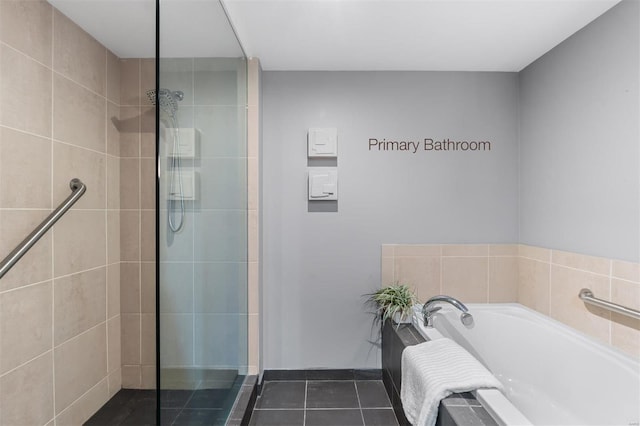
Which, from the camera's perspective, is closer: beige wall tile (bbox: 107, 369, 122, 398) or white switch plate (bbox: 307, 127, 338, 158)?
beige wall tile (bbox: 107, 369, 122, 398)

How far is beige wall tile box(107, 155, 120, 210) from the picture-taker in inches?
85.2

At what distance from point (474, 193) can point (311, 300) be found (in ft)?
4.73

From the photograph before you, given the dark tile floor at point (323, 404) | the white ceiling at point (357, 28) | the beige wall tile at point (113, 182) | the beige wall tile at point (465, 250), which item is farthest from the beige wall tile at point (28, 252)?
the beige wall tile at point (465, 250)

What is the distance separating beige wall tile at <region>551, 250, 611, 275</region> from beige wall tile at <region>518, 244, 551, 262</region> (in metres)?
0.05

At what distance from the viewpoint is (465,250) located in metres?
2.59

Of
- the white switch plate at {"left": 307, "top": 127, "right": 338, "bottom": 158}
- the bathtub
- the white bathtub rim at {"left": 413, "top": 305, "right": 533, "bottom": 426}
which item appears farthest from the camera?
the white switch plate at {"left": 307, "top": 127, "right": 338, "bottom": 158}

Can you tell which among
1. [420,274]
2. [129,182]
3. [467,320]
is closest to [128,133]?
[129,182]

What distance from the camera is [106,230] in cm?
214

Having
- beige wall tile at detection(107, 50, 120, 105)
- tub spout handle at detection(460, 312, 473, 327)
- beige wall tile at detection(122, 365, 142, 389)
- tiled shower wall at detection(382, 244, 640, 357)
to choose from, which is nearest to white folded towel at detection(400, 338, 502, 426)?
tub spout handle at detection(460, 312, 473, 327)

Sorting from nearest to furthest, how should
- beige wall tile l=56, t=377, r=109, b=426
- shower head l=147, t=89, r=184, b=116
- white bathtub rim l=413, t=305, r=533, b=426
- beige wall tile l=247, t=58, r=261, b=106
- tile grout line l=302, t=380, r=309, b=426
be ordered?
1. shower head l=147, t=89, r=184, b=116
2. white bathtub rim l=413, t=305, r=533, b=426
3. beige wall tile l=56, t=377, r=109, b=426
4. tile grout line l=302, t=380, r=309, b=426
5. beige wall tile l=247, t=58, r=261, b=106

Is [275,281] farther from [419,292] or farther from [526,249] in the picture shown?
[526,249]

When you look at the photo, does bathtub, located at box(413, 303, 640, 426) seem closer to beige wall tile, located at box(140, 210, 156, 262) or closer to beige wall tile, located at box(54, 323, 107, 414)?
beige wall tile, located at box(140, 210, 156, 262)

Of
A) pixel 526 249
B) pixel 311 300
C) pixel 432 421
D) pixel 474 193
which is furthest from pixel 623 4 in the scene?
pixel 311 300

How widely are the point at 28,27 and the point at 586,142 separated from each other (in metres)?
2.88
